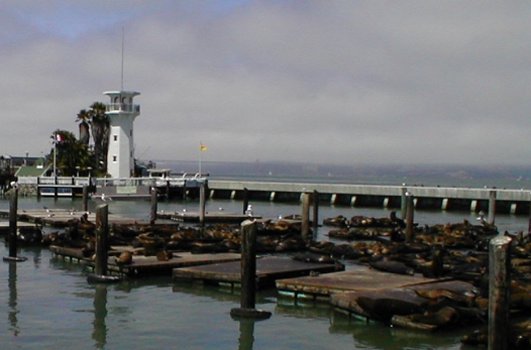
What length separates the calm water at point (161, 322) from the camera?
42.1 ft

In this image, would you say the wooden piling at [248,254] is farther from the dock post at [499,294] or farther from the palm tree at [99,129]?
A: the palm tree at [99,129]

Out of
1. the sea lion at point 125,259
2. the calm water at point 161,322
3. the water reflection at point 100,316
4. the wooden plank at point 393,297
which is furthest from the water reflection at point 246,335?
the sea lion at point 125,259

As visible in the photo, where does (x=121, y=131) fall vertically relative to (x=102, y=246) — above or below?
above

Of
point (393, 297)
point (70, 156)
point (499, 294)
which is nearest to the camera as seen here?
point (499, 294)

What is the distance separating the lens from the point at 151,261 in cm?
1938

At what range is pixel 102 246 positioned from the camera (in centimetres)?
1759

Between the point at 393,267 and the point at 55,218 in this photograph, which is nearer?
the point at 393,267

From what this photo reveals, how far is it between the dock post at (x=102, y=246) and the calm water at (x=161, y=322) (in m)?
0.35

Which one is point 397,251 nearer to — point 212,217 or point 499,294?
point 499,294

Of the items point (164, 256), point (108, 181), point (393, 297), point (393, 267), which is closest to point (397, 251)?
point (393, 267)

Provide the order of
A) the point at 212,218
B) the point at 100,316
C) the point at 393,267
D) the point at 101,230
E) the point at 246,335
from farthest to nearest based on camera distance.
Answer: the point at 212,218 → the point at 393,267 → the point at 101,230 → the point at 100,316 → the point at 246,335

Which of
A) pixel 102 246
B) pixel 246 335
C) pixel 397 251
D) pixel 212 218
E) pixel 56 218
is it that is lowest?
pixel 246 335

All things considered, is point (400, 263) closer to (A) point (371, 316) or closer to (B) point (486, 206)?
(A) point (371, 316)

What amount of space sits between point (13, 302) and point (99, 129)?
174 feet
